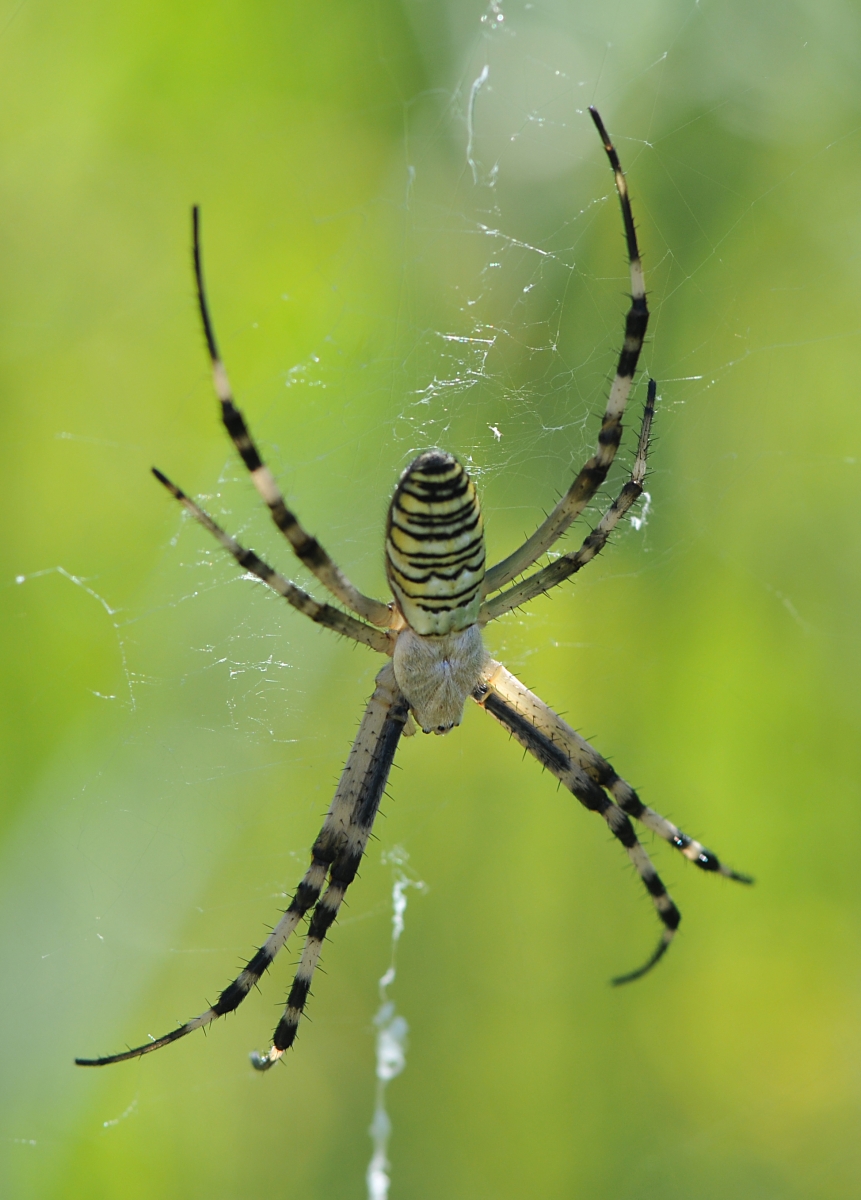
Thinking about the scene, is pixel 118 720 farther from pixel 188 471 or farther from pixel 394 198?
pixel 394 198

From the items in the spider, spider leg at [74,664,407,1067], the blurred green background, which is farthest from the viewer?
the blurred green background

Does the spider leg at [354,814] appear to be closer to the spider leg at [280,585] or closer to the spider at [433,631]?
the spider at [433,631]

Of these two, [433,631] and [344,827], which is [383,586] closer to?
[433,631]

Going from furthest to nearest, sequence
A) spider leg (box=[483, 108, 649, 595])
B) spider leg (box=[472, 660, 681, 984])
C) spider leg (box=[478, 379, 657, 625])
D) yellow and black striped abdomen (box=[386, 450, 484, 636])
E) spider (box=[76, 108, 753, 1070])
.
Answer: spider leg (box=[472, 660, 681, 984])
spider leg (box=[478, 379, 657, 625])
spider leg (box=[483, 108, 649, 595])
spider (box=[76, 108, 753, 1070])
yellow and black striped abdomen (box=[386, 450, 484, 636])

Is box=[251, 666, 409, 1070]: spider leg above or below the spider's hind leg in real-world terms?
below

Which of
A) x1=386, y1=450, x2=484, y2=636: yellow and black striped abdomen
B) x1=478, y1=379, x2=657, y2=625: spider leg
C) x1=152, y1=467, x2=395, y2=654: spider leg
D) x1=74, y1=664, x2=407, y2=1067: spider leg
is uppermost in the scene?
x1=478, y1=379, x2=657, y2=625: spider leg

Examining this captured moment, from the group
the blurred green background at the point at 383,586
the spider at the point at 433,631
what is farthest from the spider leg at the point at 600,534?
the blurred green background at the point at 383,586

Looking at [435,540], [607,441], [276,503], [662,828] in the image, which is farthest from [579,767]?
[276,503]

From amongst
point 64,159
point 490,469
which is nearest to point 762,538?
point 490,469

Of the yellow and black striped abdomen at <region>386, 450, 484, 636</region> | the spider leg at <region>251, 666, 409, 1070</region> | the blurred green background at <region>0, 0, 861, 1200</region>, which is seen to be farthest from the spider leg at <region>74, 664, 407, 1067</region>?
the yellow and black striped abdomen at <region>386, 450, 484, 636</region>

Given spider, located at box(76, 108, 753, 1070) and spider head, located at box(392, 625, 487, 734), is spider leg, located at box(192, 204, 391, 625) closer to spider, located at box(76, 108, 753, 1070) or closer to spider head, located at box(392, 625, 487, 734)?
spider, located at box(76, 108, 753, 1070)
